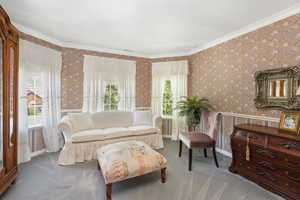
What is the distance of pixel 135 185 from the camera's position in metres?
2.06

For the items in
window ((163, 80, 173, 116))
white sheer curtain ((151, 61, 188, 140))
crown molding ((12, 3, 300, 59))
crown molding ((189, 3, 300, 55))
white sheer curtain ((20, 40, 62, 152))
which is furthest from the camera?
window ((163, 80, 173, 116))

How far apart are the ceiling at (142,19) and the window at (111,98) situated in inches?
46.5

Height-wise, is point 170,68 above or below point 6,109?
above

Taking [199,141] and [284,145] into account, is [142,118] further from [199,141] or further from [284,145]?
[284,145]

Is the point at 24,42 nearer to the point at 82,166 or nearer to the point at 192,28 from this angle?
the point at 82,166

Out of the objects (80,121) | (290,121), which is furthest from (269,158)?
(80,121)

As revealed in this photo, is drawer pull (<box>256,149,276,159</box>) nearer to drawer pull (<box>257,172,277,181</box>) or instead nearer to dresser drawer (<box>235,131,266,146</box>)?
dresser drawer (<box>235,131,266,146</box>)

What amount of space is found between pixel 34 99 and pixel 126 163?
2596mm

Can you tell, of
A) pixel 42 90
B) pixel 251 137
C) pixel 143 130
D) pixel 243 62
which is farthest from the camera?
pixel 143 130

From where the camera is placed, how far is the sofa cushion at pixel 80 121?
3115mm

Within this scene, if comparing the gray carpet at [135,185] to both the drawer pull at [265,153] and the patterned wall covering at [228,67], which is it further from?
the patterned wall covering at [228,67]

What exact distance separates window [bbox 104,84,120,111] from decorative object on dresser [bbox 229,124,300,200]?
117 inches

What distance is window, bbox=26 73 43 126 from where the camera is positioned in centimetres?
302

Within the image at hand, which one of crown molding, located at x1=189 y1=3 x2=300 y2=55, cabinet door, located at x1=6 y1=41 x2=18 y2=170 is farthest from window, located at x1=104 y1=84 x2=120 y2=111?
crown molding, located at x1=189 y1=3 x2=300 y2=55
